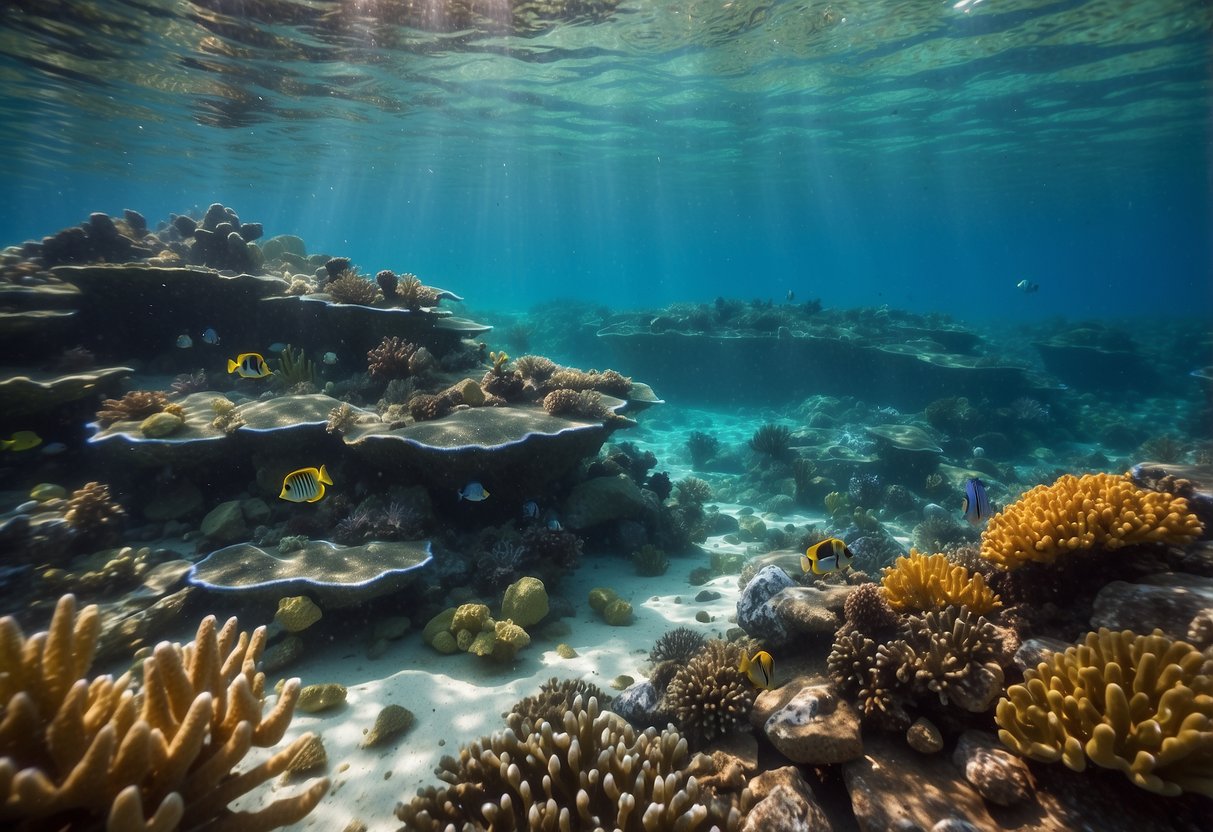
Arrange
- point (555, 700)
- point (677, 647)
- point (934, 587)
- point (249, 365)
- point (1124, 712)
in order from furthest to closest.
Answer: point (249, 365)
point (677, 647)
point (555, 700)
point (934, 587)
point (1124, 712)

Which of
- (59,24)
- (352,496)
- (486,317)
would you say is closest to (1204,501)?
(352,496)

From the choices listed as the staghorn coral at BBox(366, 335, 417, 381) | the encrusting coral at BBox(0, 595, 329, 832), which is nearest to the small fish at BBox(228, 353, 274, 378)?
the staghorn coral at BBox(366, 335, 417, 381)

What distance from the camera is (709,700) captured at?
406cm

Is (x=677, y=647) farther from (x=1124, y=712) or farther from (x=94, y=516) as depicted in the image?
(x=94, y=516)

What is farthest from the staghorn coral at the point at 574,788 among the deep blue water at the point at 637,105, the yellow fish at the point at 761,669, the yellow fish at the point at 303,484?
the deep blue water at the point at 637,105

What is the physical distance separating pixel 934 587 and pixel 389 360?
8035 millimetres

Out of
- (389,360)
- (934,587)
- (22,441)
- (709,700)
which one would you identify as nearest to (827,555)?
(934,587)

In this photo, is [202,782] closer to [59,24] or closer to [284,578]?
[284,578]

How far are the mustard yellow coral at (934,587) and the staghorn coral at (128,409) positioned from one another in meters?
9.62

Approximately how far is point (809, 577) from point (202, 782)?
5.88 m

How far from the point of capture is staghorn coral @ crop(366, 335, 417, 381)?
8.70 metres

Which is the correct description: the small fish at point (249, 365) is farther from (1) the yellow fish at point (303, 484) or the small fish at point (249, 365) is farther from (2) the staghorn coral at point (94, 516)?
(2) the staghorn coral at point (94, 516)

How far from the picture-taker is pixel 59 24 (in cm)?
1477

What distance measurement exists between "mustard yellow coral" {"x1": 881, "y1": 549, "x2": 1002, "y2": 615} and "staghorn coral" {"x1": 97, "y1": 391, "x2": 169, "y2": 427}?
9625 millimetres
